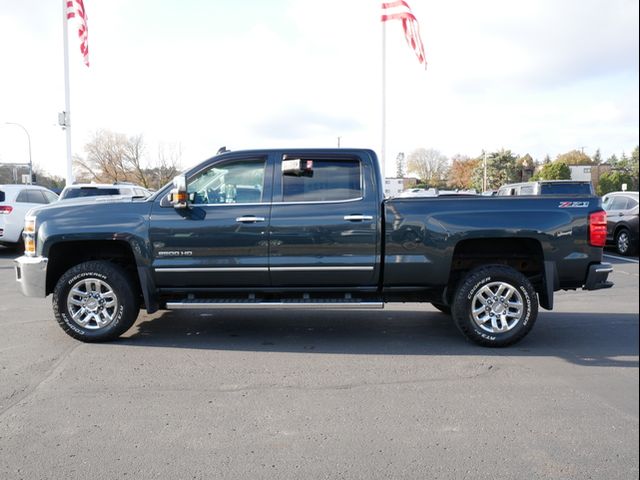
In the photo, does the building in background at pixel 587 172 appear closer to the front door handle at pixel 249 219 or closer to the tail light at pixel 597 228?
the tail light at pixel 597 228

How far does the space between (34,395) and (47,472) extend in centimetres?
129

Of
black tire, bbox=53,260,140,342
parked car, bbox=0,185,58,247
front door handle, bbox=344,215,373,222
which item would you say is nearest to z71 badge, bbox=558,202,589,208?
front door handle, bbox=344,215,373,222

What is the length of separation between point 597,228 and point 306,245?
3014 mm

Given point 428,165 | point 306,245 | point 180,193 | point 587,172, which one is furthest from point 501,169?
point 180,193

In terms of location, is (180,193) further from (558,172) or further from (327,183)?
(558,172)

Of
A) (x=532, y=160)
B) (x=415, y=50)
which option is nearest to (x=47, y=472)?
(x=415, y=50)

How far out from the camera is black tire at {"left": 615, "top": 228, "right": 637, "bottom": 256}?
12.9 metres

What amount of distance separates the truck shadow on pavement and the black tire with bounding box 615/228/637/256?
7.83m

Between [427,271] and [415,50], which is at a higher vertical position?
[415,50]

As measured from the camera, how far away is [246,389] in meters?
4.05

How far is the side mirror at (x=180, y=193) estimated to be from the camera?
509 cm

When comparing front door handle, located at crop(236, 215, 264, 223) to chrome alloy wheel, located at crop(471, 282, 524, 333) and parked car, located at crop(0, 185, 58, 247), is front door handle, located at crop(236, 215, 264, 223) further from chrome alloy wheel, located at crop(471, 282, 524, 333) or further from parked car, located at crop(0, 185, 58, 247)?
parked car, located at crop(0, 185, 58, 247)

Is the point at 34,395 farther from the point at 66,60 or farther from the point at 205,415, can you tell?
the point at 66,60

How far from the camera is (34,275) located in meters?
5.30
